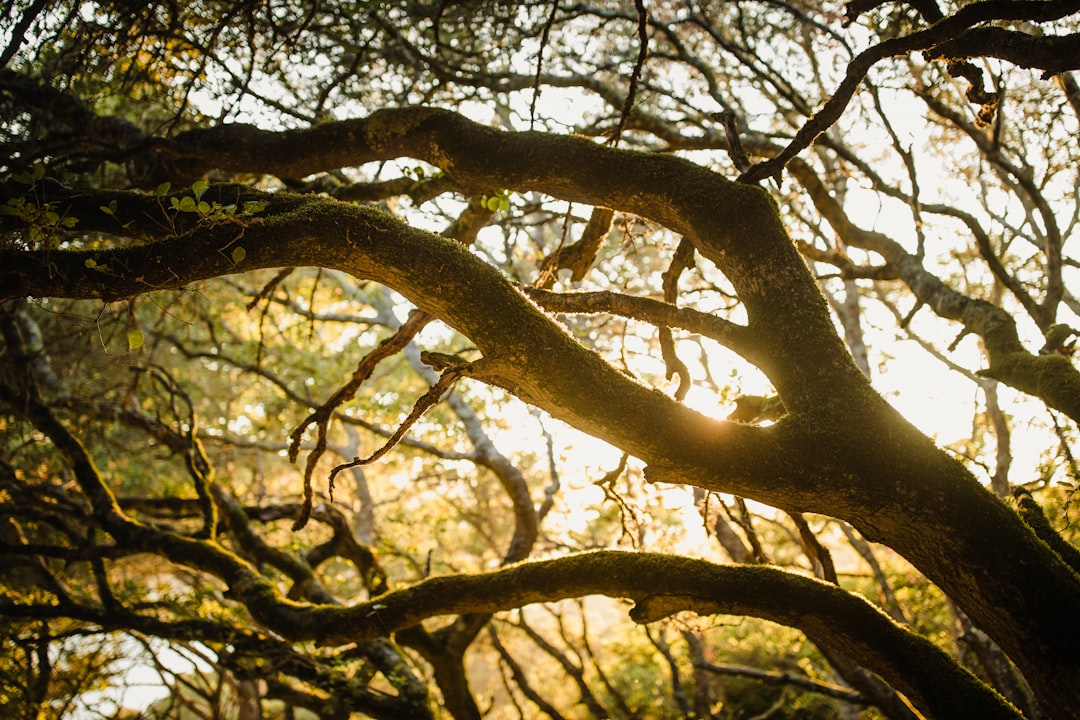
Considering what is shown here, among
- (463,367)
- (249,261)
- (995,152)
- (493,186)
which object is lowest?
(463,367)

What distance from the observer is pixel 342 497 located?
61.1 feet

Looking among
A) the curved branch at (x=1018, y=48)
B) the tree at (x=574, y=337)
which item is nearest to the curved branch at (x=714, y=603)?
the tree at (x=574, y=337)

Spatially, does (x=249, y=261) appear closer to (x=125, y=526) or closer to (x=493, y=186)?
(x=493, y=186)

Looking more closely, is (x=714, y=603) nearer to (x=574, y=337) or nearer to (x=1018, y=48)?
(x=574, y=337)

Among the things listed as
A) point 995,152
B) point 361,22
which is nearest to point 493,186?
point 361,22

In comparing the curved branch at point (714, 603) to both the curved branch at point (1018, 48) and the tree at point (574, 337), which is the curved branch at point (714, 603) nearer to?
the tree at point (574, 337)

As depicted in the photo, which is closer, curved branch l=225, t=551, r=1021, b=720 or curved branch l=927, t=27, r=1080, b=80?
curved branch l=927, t=27, r=1080, b=80

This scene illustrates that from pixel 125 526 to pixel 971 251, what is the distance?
474 inches

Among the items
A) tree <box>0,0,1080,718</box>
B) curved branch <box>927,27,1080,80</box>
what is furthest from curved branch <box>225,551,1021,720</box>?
curved branch <box>927,27,1080,80</box>

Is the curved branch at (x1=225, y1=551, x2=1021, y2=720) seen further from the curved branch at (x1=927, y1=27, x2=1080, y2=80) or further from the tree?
the curved branch at (x1=927, y1=27, x2=1080, y2=80)

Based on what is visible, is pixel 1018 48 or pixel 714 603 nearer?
pixel 1018 48

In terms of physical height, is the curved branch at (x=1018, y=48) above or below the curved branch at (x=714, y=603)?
above

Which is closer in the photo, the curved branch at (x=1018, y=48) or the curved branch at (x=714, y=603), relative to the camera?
the curved branch at (x=1018, y=48)

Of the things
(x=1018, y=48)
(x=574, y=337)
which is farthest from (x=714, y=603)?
(x=1018, y=48)
